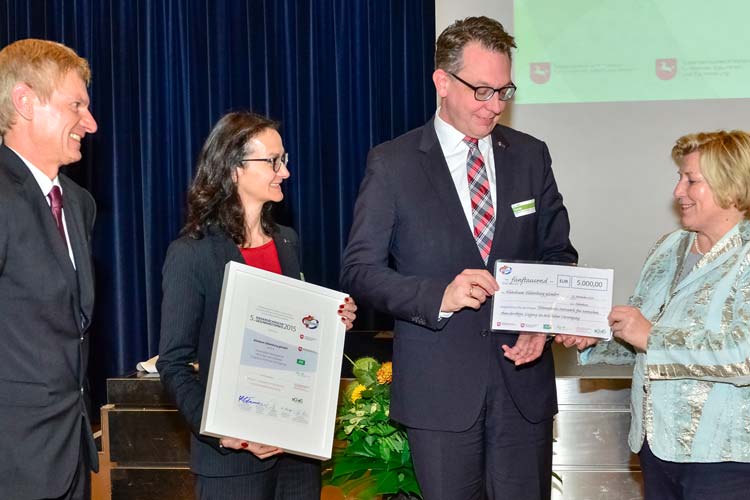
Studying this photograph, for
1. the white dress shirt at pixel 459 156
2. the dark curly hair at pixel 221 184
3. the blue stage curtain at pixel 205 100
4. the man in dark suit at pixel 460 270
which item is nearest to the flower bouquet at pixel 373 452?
the man in dark suit at pixel 460 270

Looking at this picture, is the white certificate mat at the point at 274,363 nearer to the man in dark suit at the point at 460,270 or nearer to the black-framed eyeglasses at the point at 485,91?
the man in dark suit at the point at 460,270

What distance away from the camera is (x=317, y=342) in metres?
2.39

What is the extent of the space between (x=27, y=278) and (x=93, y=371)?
4.41 m

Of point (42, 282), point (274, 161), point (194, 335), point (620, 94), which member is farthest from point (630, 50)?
point (42, 282)

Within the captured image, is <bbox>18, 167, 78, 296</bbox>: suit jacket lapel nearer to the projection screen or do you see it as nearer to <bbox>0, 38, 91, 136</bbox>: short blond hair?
<bbox>0, 38, 91, 136</bbox>: short blond hair

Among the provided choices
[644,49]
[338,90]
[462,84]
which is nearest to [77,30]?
[338,90]

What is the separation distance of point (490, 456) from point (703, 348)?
65 cm

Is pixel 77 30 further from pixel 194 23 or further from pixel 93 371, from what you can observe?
pixel 93 371

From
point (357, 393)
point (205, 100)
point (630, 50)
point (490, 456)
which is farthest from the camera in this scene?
point (205, 100)

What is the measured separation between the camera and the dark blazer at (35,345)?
1.94 metres

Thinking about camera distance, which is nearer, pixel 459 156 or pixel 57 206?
pixel 57 206

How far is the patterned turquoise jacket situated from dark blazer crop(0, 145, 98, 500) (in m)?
1.55

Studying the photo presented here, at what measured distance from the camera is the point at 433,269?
2.46 meters

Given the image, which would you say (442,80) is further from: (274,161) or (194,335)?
(194,335)
